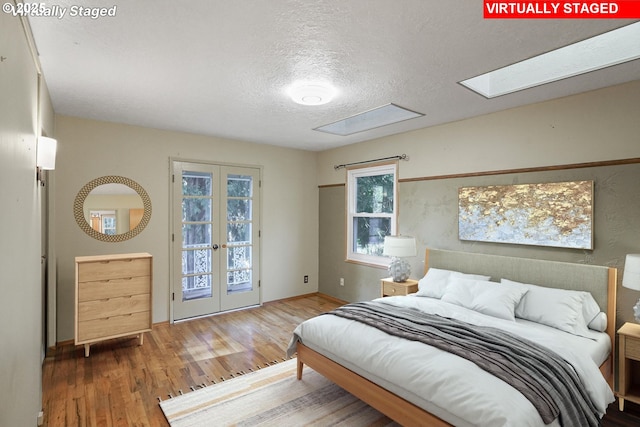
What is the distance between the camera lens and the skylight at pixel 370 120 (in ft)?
11.2

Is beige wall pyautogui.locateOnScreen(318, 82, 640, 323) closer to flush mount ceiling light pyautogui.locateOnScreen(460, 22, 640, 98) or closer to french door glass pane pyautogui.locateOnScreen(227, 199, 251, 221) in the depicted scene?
flush mount ceiling light pyautogui.locateOnScreen(460, 22, 640, 98)

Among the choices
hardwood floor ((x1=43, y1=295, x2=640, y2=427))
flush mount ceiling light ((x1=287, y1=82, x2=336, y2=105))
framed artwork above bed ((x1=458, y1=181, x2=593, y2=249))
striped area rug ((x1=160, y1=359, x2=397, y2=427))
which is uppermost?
flush mount ceiling light ((x1=287, y1=82, x2=336, y2=105))

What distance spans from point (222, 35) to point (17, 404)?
2.11 meters

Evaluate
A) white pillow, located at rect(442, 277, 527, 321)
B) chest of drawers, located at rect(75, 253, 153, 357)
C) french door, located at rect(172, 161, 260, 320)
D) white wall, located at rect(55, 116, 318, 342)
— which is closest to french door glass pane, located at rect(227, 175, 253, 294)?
french door, located at rect(172, 161, 260, 320)

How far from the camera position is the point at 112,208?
380 cm

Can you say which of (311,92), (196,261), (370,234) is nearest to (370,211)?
(370,234)

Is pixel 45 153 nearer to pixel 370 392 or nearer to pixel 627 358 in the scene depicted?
pixel 370 392

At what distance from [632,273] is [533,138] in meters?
1.42

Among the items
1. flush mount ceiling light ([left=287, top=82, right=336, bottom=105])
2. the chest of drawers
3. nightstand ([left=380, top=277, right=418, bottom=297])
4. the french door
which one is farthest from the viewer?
the french door

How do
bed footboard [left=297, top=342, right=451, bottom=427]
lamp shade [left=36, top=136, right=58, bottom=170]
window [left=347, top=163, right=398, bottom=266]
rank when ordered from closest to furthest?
bed footboard [left=297, top=342, right=451, bottom=427], lamp shade [left=36, top=136, right=58, bottom=170], window [left=347, top=163, right=398, bottom=266]

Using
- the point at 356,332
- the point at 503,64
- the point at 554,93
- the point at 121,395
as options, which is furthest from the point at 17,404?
the point at 554,93

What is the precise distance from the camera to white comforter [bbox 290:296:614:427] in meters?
1.61

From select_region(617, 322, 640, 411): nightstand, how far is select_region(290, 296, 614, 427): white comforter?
0.27 m

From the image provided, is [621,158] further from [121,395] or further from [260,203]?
[121,395]
